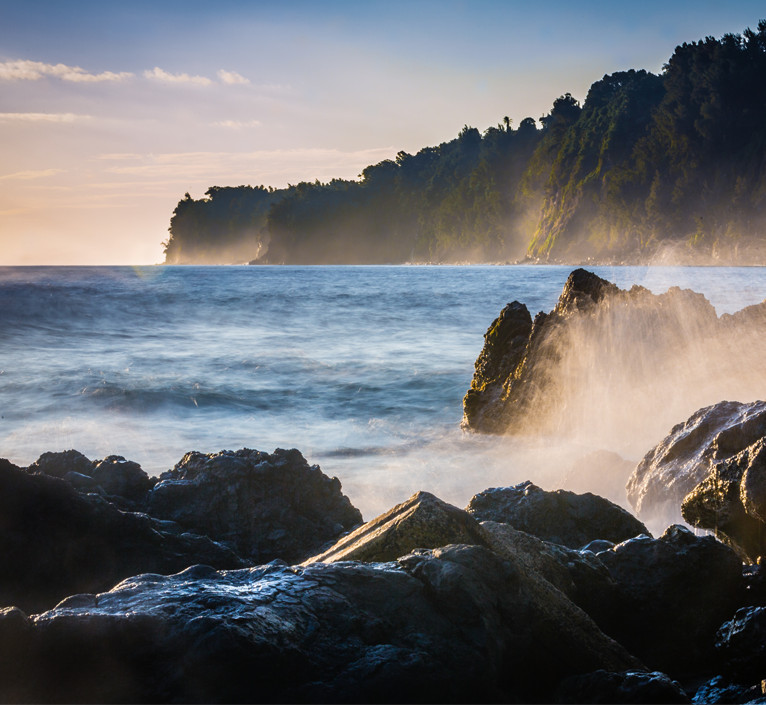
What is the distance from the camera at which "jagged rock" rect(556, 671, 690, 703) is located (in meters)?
2.32

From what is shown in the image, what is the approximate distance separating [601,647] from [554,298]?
29916mm

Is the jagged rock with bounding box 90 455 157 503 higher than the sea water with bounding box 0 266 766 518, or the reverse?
the jagged rock with bounding box 90 455 157 503

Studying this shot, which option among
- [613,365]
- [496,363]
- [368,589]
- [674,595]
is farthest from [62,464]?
[613,365]

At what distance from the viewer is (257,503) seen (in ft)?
15.1

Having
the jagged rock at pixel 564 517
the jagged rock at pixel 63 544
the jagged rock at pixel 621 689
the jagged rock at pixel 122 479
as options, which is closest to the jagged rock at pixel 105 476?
the jagged rock at pixel 122 479

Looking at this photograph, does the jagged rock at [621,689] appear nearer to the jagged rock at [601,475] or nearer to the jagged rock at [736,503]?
the jagged rock at [736,503]

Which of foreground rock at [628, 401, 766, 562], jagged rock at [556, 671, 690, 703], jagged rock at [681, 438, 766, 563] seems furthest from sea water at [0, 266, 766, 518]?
jagged rock at [556, 671, 690, 703]

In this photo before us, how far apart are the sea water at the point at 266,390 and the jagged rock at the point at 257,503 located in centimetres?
199

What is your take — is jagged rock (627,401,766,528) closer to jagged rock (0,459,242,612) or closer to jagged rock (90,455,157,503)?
jagged rock (0,459,242,612)

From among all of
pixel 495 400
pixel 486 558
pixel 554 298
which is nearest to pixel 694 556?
pixel 486 558

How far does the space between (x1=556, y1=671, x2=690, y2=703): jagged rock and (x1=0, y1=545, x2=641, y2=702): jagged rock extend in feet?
0.33

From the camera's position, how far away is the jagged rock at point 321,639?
209 cm

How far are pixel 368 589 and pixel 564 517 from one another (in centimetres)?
219

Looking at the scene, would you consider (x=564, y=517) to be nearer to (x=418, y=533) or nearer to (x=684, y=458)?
(x=684, y=458)
